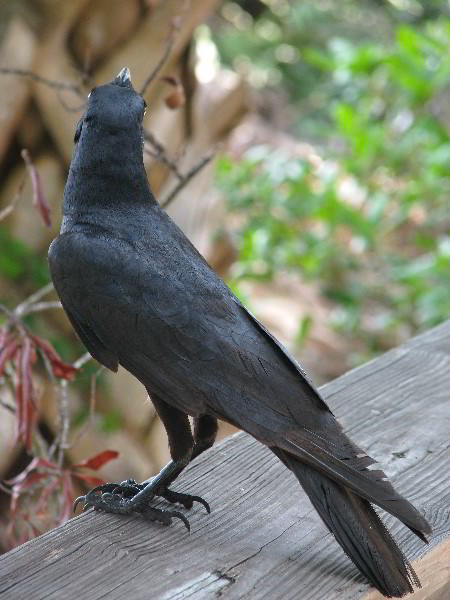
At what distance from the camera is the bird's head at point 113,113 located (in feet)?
5.62

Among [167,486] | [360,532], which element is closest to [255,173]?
[167,486]

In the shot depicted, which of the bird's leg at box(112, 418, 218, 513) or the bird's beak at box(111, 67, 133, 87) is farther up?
the bird's beak at box(111, 67, 133, 87)

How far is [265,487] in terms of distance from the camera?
1.78 m

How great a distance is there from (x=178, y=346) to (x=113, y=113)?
0.46m

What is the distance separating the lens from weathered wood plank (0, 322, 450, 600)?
142 centimetres

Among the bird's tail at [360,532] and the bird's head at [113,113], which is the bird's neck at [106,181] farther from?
the bird's tail at [360,532]

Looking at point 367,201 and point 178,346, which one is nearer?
point 178,346

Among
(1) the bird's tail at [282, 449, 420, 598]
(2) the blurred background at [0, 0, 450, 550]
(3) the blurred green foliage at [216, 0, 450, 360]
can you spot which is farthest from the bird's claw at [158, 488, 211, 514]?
(3) the blurred green foliage at [216, 0, 450, 360]

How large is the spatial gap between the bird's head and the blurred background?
56 centimetres

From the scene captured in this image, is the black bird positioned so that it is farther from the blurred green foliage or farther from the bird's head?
the blurred green foliage

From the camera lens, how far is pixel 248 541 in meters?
1.56

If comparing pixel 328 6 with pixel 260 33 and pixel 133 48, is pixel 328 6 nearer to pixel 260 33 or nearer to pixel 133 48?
pixel 260 33

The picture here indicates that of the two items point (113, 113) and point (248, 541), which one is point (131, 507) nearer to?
point (248, 541)

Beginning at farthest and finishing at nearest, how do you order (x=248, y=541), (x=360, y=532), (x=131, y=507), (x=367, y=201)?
(x=367, y=201), (x=131, y=507), (x=248, y=541), (x=360, y=532)
